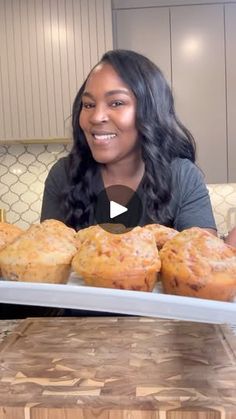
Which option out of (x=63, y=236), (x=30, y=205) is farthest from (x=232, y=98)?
(x=63, y=236)

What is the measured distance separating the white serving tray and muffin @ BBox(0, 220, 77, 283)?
4 centimetres

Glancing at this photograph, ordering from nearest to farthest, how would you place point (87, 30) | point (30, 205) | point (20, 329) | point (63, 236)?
point (63, 236), point (20, 329), point (87, 30), point (30, 205)

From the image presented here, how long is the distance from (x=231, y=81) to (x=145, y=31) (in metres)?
0.48

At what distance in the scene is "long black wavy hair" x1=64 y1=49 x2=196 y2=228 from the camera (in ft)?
3.46

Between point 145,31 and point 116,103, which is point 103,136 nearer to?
point 116,103

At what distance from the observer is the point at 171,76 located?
2.18 metres

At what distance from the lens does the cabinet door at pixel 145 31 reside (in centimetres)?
213

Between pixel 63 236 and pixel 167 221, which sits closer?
pixel 63 236

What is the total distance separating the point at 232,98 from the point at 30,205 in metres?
1.21

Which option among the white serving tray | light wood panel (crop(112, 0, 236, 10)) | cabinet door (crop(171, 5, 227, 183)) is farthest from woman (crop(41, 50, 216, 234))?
light wood panel (crop(112, 0, 236, 10))

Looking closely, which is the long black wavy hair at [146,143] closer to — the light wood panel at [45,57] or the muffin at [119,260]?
the muffin at [119,260]

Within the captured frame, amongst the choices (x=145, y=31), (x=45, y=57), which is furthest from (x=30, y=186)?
(x=145, y=31)

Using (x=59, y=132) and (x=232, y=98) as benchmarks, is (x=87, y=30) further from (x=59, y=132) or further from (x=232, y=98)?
(x=232, y=98)

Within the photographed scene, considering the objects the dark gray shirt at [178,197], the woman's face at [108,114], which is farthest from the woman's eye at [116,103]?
the dark gray shirt at [178,197]
